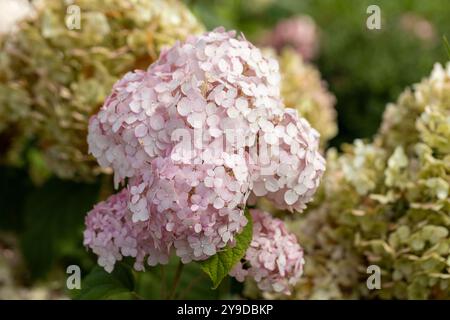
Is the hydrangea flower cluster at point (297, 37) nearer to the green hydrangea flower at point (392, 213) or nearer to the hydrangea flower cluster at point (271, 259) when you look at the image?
the green hydrangea flower at point (392, 213)

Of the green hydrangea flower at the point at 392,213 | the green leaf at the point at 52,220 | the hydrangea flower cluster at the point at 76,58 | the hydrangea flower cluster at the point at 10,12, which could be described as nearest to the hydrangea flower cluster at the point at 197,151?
the green hydrangea flower at the point at 392,213

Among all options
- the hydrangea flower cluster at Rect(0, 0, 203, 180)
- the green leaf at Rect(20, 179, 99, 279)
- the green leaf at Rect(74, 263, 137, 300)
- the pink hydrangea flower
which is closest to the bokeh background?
the green leaf at Rect(20, 179, 99, 279)

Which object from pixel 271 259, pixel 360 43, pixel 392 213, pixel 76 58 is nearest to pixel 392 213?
pixel 392 213

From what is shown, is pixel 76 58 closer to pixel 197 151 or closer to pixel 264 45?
pixel 197 151

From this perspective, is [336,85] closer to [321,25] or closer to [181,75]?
[321,25]

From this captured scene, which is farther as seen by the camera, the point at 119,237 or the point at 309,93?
the point at 309,93

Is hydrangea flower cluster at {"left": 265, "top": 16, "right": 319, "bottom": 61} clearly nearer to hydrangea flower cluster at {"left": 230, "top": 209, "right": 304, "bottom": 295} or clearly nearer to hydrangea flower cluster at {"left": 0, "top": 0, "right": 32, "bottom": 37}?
hydrangea flower cluster at {"left": 0, "top": 0, "right": 32, "bottom": 37}
